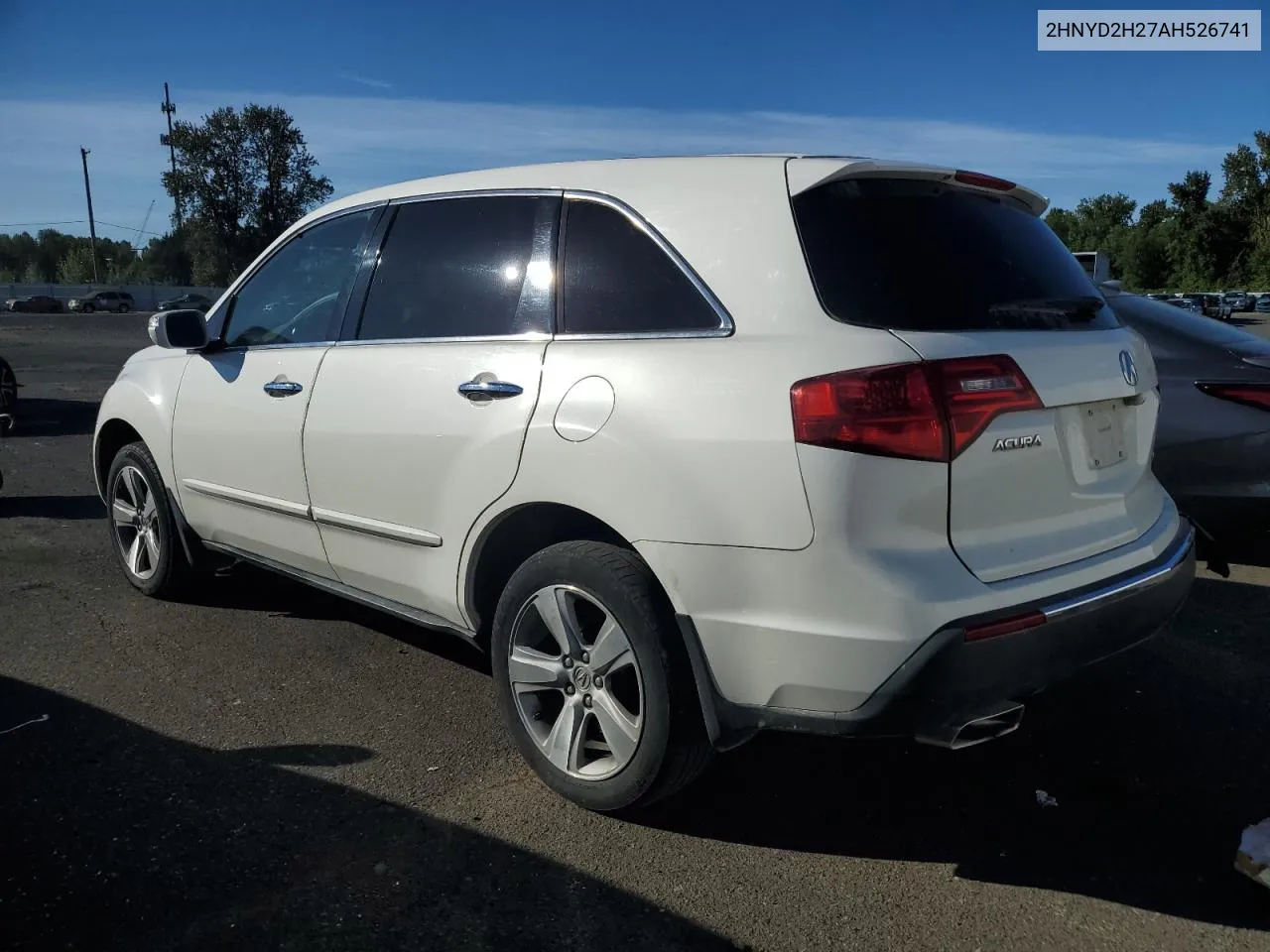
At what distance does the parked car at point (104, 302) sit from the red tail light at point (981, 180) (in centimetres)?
6841

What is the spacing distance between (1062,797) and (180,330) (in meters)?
3.82

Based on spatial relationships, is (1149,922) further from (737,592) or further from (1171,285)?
(1171,285)

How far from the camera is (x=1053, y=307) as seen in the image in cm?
296

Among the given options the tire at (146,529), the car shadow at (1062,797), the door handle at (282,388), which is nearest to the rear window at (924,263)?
the car shadow at (1062,797)

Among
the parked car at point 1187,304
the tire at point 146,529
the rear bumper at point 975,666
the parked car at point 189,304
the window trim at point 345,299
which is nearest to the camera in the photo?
the rear bumper at point 975,666

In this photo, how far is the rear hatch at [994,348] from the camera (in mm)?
2553

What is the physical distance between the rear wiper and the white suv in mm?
14

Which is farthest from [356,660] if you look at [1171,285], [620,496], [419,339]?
[1171,285]

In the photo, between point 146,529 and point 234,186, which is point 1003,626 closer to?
point 146,529

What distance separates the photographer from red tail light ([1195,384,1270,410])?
4.99 meters

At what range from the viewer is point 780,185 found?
111 inches

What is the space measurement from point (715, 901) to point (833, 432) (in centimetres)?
123

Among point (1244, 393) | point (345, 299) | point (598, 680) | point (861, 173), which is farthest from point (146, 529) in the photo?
point (1244, 393)

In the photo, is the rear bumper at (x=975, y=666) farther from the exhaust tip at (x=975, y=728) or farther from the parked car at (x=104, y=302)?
the parked car at (x=104, y=302)
